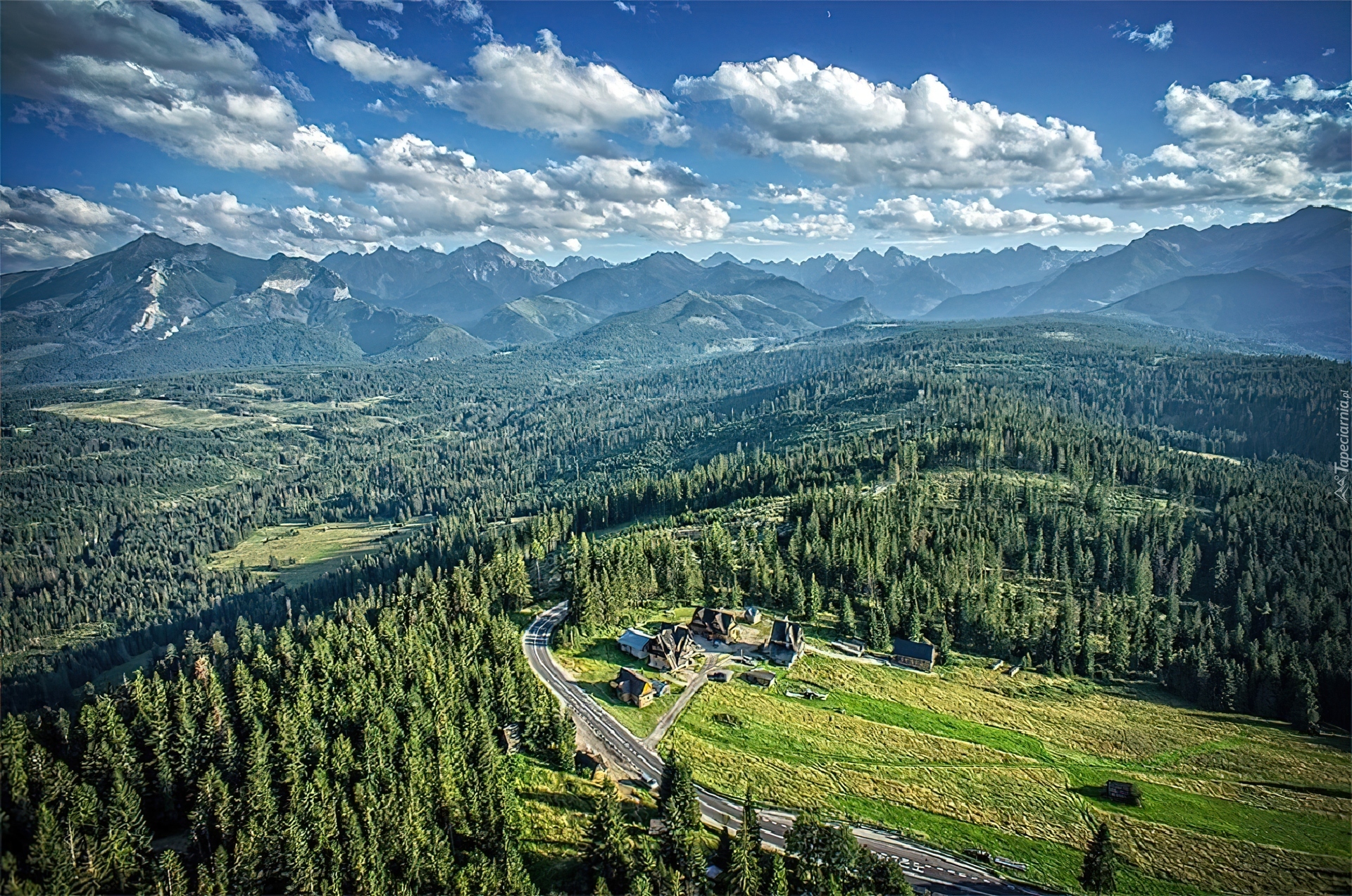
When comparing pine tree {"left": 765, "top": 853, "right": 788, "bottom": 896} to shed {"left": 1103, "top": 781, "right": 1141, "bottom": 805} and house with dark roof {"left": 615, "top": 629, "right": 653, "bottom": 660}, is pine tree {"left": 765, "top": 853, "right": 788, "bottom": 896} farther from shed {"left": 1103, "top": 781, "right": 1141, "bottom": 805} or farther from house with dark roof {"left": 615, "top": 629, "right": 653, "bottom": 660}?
shed {"left": 1103, "top": 781, "right": 1141, "bottom": 805}

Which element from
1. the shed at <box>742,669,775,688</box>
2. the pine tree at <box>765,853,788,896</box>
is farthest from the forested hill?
the shed at <box>742,669,775,688</box>

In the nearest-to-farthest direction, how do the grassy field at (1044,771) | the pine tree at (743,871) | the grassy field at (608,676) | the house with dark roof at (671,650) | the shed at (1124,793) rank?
the pine tree at (743,871)
the grassy field at (1044,771)
the shed at (1124,793)
the grassy field at (608,676)
the house with dark roof at (671,650)

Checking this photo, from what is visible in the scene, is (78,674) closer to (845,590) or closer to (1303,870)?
(845,590)

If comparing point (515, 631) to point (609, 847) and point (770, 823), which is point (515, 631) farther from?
point (770, 823)

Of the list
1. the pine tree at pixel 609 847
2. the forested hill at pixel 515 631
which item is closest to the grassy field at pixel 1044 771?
the forested hill at pixel 515 631

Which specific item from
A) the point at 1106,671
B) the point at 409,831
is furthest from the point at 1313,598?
the point at 409,831

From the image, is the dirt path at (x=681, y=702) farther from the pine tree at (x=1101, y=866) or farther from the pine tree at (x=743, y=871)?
the pine tree at (x=1101, y=866)

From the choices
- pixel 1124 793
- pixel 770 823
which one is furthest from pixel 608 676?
pixel 1124 793

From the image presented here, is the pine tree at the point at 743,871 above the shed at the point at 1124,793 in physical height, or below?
above
